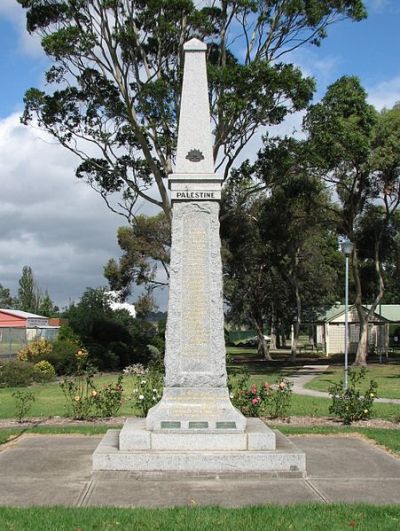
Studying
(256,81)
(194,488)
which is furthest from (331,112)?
(194,488)

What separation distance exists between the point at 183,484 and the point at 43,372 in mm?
20545

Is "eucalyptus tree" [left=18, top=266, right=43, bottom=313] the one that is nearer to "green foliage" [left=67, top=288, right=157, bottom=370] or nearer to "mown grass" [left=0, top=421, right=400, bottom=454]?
"green foliage" [left=67, top=288, right=157, bottom=370]

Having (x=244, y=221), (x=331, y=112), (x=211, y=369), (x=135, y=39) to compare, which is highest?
(x=135, y=39)

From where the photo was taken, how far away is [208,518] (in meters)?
5.58

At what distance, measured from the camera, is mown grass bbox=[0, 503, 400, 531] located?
5.35 meters

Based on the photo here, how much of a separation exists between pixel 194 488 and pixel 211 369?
1912 millimetres

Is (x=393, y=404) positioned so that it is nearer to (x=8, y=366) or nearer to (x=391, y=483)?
(x=391, y=483)

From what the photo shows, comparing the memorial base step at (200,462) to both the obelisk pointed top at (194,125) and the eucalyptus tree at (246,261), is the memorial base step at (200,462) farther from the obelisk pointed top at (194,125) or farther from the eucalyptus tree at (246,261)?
the eucalyptus tree at (246,261)

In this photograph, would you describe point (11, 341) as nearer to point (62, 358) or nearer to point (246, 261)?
point (62, 358)

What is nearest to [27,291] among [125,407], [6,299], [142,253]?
[6,299]

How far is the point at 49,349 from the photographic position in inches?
1176

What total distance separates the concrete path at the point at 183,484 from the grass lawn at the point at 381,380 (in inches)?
470

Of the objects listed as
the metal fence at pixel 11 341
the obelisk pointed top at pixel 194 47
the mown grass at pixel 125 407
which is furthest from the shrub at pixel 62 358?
the obelisk pointed top at pixel 194 47

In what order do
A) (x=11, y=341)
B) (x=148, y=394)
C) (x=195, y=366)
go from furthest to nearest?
(x=11, y=341), (x=148, y=394), (x=195, y=366)
